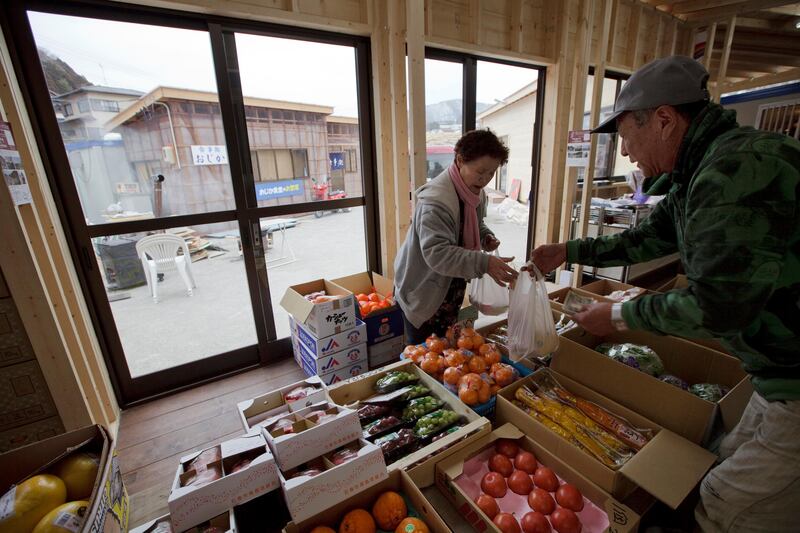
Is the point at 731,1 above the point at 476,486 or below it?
above

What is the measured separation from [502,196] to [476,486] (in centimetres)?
846

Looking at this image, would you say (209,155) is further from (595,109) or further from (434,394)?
(595,109)

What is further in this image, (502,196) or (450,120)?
(502,196)

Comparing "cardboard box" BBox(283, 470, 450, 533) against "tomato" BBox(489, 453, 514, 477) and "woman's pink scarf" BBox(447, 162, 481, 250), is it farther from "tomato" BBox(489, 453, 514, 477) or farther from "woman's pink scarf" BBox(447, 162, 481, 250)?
"woman's pink scarf" BBox(447, 162, 481, 250)

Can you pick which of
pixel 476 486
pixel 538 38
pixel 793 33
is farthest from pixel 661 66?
pixel 793 33

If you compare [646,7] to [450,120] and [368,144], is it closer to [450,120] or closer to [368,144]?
[450,120]

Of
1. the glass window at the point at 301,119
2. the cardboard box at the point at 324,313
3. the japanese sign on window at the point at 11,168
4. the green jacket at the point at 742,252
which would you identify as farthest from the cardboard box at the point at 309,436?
the glass window at the point at 301,119

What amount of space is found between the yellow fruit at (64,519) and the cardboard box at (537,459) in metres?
0.86

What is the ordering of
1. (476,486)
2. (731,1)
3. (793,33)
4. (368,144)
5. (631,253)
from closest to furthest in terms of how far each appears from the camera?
(476,486)
(631,253)
(368,144)
(731,1)
(793,33)

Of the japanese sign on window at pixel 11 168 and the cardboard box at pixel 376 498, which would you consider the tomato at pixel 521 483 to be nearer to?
the cardboard box at pixel 376 498

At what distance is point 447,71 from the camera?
10.6ft

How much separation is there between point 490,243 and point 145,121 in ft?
7.29

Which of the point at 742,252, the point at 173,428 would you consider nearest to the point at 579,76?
the point at 742,252

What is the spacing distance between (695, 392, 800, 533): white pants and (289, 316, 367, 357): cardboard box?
1893 mm
